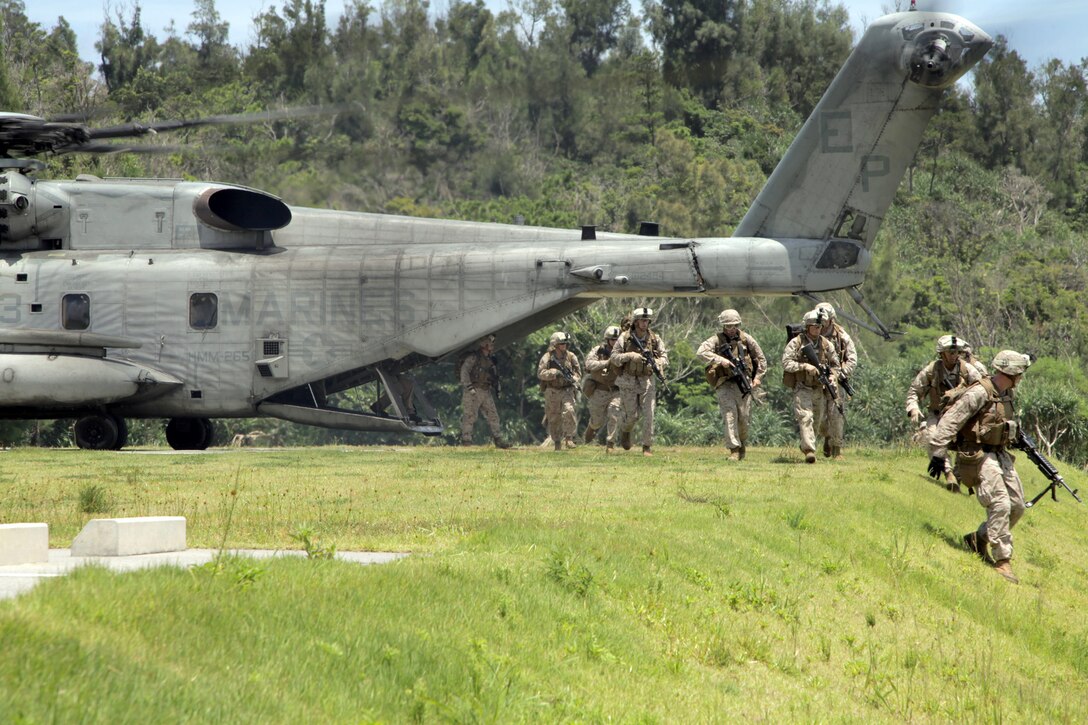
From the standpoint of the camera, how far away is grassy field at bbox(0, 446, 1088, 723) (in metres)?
5.86

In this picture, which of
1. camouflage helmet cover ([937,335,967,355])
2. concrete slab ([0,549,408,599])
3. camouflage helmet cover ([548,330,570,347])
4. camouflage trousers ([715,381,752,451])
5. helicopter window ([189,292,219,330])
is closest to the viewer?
concrete slab ([0,549,408,599])

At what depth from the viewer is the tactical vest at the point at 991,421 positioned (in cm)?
1359

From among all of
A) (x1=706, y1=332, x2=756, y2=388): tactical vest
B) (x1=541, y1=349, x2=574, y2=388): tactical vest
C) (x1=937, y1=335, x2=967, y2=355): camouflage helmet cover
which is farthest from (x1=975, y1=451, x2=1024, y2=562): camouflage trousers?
(x1=541, y1=349, x2=574, y2=388): tactical vest

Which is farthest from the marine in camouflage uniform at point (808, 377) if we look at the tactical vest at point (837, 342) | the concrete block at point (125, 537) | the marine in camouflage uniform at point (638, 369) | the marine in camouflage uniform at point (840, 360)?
the concrete block at point (125, 537)

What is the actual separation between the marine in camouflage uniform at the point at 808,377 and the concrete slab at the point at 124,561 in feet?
35.3

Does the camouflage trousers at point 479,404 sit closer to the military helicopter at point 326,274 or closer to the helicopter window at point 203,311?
the military helicopter at point 326,274

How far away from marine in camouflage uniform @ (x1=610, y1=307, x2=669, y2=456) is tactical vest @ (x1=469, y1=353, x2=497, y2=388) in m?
4.24

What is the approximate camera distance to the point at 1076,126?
77.6m

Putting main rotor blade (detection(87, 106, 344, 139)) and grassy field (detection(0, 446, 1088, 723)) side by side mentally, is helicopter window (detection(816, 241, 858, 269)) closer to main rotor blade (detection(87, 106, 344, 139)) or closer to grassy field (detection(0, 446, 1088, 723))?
grassy field (detection(0, 446, 1088, 723))

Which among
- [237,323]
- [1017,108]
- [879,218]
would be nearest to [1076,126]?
[1017,108]

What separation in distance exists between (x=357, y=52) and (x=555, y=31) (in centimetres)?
3705

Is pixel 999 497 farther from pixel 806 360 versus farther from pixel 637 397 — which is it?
pixel 637 397

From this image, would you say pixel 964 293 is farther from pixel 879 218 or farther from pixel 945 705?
pixel 945 705

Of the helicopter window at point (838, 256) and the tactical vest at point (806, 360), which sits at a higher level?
the helicopter window at point (838, 256)
